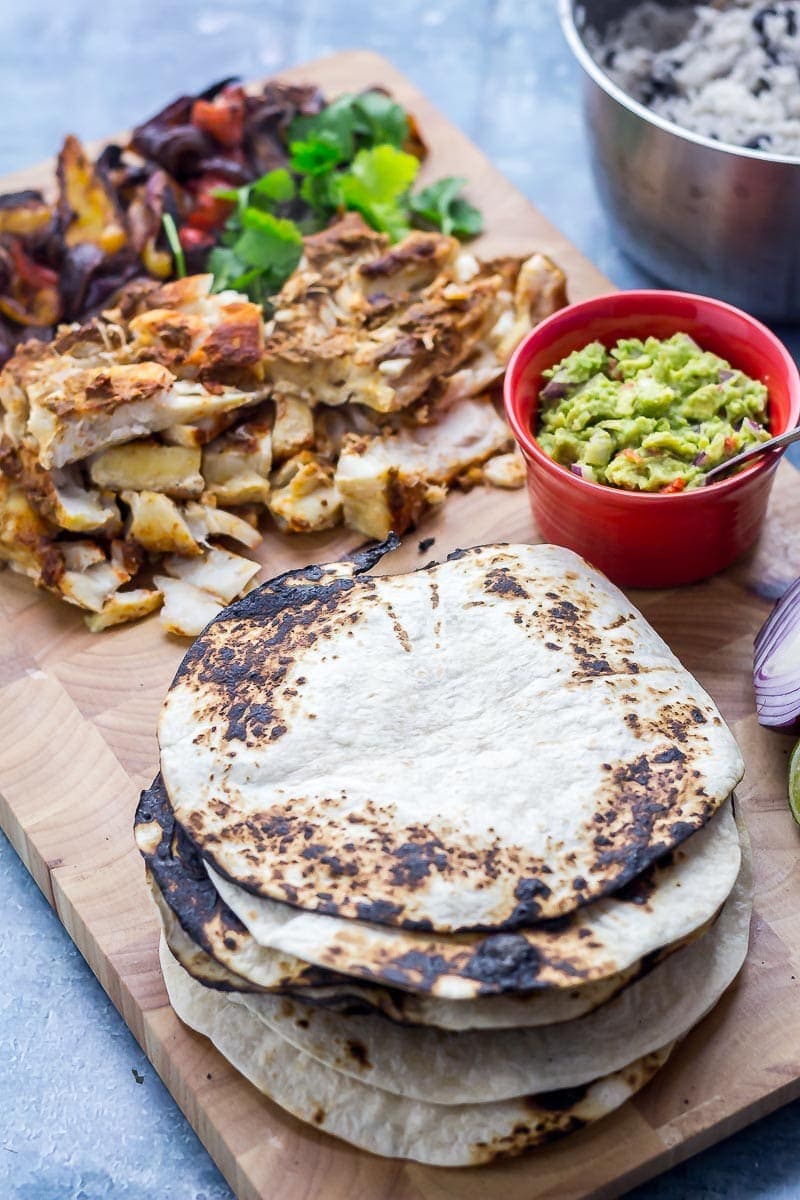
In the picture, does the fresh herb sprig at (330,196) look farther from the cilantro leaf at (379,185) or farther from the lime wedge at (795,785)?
the lime wedge at (795,785)

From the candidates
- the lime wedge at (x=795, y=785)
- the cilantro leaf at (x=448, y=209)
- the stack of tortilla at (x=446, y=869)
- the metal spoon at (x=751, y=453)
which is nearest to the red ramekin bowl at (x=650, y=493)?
the metal spoon at (x=751, y=453)

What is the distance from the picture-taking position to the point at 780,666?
3.44 m

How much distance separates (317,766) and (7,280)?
2241 millimetres

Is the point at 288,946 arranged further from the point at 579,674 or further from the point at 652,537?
the point at 652,537

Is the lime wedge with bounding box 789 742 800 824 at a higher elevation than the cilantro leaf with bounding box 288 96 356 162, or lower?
lower

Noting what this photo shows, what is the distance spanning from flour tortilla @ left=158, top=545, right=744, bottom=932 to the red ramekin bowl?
26cm

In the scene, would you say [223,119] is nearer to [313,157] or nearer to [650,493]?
[313,157]

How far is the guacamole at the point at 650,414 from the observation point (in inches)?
139

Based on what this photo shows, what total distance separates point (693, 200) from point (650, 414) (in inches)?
40.7

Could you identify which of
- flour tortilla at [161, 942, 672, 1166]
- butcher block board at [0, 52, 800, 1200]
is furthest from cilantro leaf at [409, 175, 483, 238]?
flour tortilla at [161, 942, 672, 1166]

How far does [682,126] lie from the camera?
15.0 ft

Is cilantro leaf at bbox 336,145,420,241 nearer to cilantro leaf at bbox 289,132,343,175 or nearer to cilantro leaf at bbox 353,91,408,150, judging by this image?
cilantro leaf at bbox 289,132,343,175

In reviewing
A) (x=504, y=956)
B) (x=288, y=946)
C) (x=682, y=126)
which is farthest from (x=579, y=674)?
(x=682, y=126)

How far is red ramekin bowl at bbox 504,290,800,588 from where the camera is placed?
3570 mm
